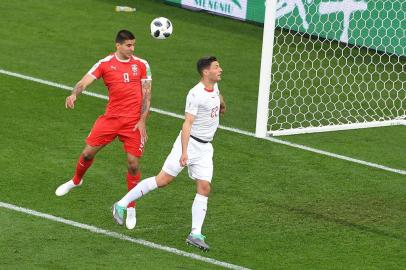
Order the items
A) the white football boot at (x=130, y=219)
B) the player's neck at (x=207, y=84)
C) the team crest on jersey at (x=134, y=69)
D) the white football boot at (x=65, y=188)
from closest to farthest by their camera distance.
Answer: the player's neck at (x=207, y=84)
the white football boot at (x=130, y=219)
the team crest on jersey at (x=134, y=69)
the white football boot at (x=65, y=188)

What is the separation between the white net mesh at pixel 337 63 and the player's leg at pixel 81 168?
467cm

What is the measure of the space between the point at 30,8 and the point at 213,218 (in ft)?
38.0

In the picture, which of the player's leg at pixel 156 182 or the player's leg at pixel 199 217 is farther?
the player's leg at pixel 156 182

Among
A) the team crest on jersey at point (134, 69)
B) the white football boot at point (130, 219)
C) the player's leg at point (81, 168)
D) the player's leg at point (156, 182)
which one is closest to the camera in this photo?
the player's leg at point (156, 182)

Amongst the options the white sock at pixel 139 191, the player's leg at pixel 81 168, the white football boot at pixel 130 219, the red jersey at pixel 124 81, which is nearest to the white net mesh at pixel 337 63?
the player's leg at pixel 81 168

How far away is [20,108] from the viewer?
1800 centimetres

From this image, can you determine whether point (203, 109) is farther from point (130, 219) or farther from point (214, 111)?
point (130, 219)

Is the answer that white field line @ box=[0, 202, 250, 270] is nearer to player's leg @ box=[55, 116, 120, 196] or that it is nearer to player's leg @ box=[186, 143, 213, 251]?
player's leg @ box=[186, 143, 213, 251]

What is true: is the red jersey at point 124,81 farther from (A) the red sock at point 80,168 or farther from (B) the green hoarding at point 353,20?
(B) the green hoarding at point 353,20

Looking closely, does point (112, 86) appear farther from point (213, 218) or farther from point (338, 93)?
point (338, 93)

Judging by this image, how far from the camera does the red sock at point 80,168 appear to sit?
Result: 14195 millimetres

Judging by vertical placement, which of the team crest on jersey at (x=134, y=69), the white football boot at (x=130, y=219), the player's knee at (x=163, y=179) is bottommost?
the white football boot at (x=130, y=219)

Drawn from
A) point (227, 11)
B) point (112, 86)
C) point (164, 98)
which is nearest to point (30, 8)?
point (227, 11)

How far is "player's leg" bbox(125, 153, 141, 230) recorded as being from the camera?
44.4 ft
